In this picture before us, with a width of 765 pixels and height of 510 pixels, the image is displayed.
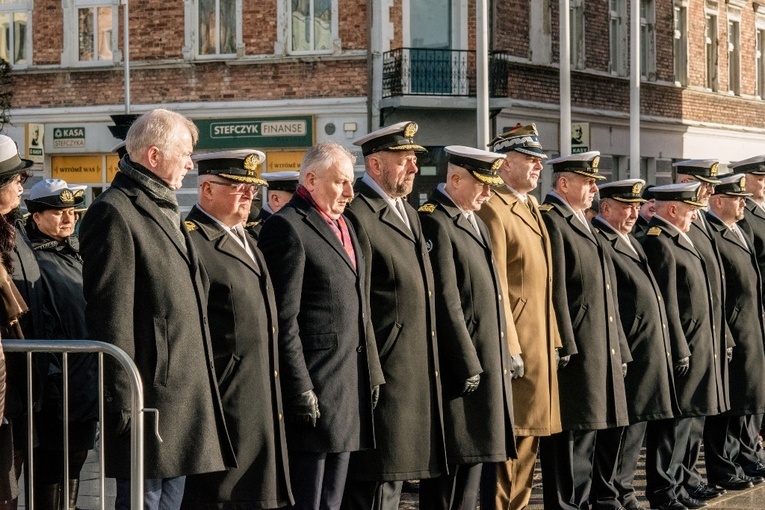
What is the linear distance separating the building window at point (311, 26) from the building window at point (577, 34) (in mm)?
6099

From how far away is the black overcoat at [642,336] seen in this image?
33.7 ft

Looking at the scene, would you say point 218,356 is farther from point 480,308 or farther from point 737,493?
point 737,493

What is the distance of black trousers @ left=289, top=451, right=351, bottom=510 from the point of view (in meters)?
7.61

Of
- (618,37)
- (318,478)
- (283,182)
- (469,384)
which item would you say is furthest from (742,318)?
(618,37)

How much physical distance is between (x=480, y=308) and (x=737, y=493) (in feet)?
10.3

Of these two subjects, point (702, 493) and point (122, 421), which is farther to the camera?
point (702, 493)

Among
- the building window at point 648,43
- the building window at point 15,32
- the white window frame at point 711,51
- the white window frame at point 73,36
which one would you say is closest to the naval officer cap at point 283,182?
the white window frame at point 73,36

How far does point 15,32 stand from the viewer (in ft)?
109

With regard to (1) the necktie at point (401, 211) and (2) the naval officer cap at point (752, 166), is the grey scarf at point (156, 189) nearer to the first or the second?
(1) the necktie at point (401, 211)

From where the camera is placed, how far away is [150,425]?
260 inches

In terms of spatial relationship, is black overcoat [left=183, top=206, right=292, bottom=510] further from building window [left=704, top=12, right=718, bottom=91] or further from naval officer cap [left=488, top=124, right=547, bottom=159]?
building window [left=704, top=12, right=718, bottom=91]

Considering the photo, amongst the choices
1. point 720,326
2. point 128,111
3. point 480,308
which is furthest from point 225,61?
point 480,308

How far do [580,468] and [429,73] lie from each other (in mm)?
20974

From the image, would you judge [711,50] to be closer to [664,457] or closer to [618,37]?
[618,37]
